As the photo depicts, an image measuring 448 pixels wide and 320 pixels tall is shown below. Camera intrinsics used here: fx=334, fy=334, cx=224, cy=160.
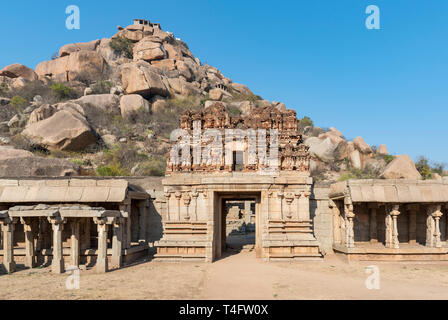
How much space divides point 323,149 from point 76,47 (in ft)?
158

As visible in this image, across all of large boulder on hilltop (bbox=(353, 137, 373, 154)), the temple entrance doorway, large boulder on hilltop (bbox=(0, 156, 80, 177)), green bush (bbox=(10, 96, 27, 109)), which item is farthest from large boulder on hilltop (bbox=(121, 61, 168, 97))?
large boulder on hilltop (bbox=(353, 137, 373, 154))

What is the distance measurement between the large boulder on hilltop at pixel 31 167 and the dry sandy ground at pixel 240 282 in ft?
32.8

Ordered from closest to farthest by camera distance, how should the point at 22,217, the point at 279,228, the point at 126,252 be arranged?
the point at 22,217, the point at 126,252, the point at 279,228

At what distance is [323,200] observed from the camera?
16375mm

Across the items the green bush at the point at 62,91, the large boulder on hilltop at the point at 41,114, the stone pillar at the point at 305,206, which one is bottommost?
the stone pillar at the point at 305,206

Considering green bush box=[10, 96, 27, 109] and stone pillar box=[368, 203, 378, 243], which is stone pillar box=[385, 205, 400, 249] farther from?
green bush box=[10, 96, 27, 109]

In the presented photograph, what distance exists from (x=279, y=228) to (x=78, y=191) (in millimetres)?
8923

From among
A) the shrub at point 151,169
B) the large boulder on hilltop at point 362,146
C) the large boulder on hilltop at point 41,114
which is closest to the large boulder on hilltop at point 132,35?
the large boulder on hilltop at point 41,114

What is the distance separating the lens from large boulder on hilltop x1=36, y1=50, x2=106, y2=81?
5402cm

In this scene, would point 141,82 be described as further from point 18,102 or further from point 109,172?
point 109,172

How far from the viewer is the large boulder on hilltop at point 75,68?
177 feet

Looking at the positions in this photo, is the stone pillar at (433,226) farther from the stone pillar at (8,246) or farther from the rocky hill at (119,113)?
the rocky hill at (119,113)
